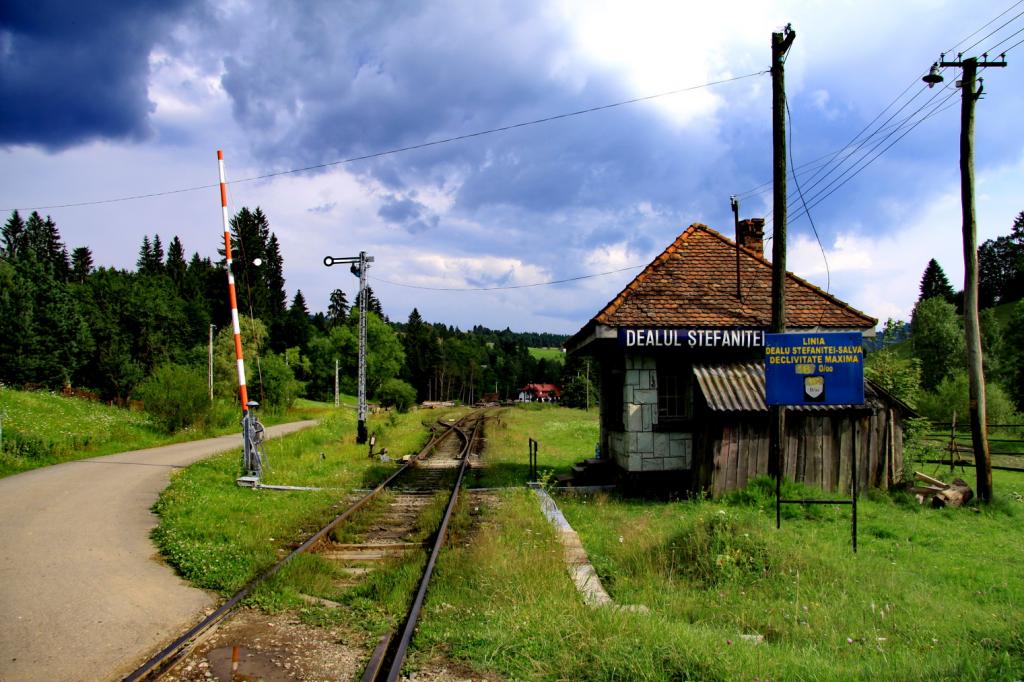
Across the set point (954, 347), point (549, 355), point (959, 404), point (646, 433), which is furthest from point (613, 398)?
point (549, 355)

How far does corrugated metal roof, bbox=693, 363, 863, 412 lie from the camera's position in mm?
11656

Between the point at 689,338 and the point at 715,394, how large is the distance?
1.16 meters

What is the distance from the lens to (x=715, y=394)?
11.8 meters

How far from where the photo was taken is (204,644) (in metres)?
4.99

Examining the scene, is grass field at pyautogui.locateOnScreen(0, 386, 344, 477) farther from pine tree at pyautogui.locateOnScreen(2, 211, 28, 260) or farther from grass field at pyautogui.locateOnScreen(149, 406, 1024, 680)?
pine tree at pyautogui.locateOnScreen(2, 211, 28, 260)

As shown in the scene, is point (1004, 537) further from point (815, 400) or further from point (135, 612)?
point (135, 612)

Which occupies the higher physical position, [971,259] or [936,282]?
[936,282]

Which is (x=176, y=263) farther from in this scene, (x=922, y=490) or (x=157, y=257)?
(x=922, y=490)

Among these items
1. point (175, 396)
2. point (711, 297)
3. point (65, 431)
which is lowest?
point (65, 431)

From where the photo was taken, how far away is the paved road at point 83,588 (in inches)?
185

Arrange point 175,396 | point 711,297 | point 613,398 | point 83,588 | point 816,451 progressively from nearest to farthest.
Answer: point 83,588 → point 816,451 → point 711,297 → point 613,398 → point 175,396

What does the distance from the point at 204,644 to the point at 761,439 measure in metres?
9.73

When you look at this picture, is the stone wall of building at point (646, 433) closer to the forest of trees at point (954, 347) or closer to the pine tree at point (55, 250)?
the forest of trees at point (954, 347)

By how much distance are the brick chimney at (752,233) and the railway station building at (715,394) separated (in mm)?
2278
